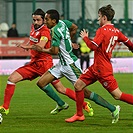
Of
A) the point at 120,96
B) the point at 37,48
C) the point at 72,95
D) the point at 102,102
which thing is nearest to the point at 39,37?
the point at 37,48

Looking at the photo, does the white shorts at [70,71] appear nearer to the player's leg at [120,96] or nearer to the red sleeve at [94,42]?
the player's leg at [120,96]

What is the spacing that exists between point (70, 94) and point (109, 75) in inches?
75.7

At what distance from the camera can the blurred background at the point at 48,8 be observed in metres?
27.7

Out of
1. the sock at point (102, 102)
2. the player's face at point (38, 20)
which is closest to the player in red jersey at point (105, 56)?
the sock at point (102, 102)

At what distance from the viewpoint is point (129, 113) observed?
12781 mm

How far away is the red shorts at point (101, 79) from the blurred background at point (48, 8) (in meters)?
16.4

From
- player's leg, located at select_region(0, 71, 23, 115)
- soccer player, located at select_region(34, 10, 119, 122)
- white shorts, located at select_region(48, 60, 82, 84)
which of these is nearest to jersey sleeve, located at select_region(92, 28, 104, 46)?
soccer player, located at select_region(34, 10, 119, 122)

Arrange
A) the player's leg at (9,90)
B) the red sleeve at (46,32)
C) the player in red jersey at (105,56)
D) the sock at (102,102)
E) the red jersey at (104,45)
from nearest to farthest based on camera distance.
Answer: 1. the red jersey at (104,45)
2. the player in red jersey at (105,56)
3. the sock at (102,102)
4. the player's leg at (9,90)
5. the red sleeve at (46,32)

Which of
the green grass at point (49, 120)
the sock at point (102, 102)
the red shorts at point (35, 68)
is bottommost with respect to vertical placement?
the green grass at point (49, 120)

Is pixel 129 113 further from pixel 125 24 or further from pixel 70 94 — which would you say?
pixel 125 24

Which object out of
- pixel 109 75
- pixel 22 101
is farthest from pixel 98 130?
pixel 22 101

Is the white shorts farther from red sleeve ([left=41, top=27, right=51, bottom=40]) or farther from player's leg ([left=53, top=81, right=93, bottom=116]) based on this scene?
red sleeve ([left=41, top=27, right=51, bottom=40])

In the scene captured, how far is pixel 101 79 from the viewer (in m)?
10.8

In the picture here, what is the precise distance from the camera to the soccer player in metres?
11.2
